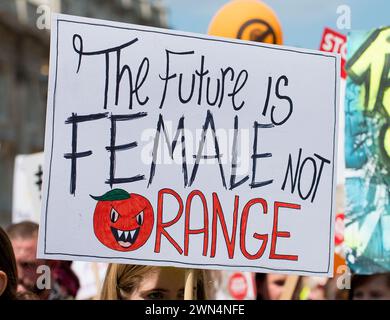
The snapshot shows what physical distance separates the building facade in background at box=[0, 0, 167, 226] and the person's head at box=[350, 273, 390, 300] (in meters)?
24.8

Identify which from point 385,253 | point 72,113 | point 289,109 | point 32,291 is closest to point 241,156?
point 289,109

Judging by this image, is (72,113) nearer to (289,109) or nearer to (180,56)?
(180,56)

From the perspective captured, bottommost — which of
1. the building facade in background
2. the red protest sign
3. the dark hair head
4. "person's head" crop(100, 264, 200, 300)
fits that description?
"person's head" crop(100, 264, 200, 300)

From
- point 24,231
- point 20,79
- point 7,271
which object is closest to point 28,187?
point 24,231

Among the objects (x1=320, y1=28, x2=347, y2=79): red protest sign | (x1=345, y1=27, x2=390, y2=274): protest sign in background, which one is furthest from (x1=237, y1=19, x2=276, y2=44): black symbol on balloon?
(x1=345, y1=27, x2=390, y2=274): protest sign in background

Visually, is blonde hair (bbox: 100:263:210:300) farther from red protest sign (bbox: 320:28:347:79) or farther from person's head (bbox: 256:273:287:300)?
red protest sign (bbox: 320:28:347:79)

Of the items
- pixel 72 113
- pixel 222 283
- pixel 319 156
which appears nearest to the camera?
pixel 72 113

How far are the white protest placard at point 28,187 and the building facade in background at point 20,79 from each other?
73.5ft

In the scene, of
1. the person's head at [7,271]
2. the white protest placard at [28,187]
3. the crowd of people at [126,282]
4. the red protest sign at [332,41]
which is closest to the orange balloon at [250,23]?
the red protest sign at [332,41]

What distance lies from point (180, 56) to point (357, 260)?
1074 mm

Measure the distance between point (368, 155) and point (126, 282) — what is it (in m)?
0.99

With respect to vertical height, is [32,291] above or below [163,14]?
below

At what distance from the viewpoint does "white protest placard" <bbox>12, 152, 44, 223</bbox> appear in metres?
5.96

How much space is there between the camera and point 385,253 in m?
4.07
